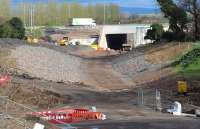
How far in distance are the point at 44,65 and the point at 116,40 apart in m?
95.1

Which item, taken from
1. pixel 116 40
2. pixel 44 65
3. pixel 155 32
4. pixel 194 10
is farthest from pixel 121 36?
pixel 44 65

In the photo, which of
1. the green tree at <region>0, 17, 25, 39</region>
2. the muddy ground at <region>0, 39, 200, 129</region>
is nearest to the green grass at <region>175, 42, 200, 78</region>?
the muddy ground at <region>0, 39, 200, 129</region>

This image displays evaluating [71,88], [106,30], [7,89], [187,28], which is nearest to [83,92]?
[71,88]

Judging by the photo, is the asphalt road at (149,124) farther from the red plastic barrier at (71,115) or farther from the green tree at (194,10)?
the green tree at (194,10)

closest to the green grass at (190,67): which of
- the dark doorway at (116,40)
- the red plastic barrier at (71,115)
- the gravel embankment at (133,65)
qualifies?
the gravel embankment at (133,65)

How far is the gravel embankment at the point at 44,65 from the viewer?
63750 mm

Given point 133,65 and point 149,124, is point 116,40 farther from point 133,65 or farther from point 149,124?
point 149,124

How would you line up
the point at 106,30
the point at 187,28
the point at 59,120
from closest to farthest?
the point at 59,120 < the point at 187,28 < the point at 106,30

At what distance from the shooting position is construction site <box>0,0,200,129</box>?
102ft

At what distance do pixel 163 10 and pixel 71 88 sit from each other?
51.5 meters

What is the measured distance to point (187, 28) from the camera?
99.2 m

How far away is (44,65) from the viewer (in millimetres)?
72562

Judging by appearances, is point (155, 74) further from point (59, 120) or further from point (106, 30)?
point (106, 30)

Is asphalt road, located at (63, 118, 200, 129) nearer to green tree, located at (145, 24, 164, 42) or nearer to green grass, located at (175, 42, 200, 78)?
green grass, located at (175, 42, 200, 78)
